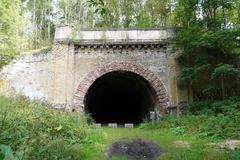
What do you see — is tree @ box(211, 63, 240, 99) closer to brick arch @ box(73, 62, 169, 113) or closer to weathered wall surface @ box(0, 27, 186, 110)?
weathered wall surface @ box(0, 27, 186, 110)

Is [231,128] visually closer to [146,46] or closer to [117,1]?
[146,46]

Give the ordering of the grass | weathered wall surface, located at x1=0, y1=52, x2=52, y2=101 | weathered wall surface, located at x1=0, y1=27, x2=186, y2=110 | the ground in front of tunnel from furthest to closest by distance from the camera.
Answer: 1. weathered wall surface, located at x1=0, y1=52, x2=52, y2=101
2. weathered wall surface, located at x1=0, y1=27, x2=186, y2=110
3. the ground in front of tunnel
4. the grass

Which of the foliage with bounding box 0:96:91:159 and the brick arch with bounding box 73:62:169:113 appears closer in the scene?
the foliage with bounding box 0:96:91:159

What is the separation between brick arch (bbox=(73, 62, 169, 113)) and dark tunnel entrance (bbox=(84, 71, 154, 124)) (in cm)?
47

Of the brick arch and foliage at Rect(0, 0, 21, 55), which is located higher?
foliage at Rect(0, 0, 21, 55)

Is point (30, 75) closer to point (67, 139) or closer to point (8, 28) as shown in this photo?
point (8, 28)

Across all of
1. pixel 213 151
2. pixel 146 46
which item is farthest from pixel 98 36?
pixel 213 151

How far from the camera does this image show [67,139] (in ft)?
34.8

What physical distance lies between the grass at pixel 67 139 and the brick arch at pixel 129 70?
10.6 feet

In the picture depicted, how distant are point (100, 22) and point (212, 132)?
73.9 ft

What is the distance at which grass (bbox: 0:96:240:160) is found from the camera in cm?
828

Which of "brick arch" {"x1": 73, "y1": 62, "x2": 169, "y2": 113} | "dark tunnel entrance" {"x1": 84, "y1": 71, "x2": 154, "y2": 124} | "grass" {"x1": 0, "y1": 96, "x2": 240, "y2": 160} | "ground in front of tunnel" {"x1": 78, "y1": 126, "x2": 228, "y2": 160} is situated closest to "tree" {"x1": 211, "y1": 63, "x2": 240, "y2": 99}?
"brick arch" {"x1": 73, "y1": 62, "x2": 169, "y2": 113}

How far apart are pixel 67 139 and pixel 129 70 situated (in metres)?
7.33

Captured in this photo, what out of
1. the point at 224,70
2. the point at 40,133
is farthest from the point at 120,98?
the point at 40,133
